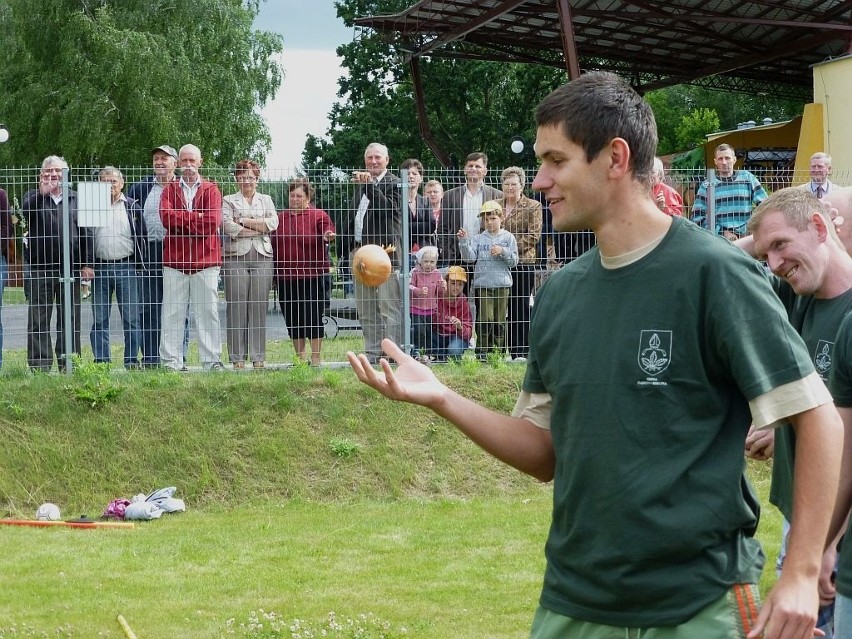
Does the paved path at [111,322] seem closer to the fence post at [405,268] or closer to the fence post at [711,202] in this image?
the fence post at [405,268]

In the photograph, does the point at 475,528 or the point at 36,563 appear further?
the point at 475,528

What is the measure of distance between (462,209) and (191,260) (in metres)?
2.71

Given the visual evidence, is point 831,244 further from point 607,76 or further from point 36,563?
point 36,563

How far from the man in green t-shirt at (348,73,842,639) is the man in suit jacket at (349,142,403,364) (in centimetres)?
805

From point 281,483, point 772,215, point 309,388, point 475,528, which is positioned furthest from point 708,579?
point 309,388

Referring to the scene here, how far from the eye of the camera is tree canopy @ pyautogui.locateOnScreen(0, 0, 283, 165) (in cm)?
3356

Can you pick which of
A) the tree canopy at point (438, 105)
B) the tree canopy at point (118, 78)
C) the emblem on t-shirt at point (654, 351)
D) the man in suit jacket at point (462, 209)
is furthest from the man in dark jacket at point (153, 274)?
the tree canopy at point (438, 105)

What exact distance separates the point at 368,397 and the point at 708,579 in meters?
7.82

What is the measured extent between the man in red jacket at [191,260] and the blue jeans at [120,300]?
27 centimetres

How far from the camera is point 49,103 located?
34219mm

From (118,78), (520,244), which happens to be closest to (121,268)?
(520,244)

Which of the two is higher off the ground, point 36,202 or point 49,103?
point 49,103

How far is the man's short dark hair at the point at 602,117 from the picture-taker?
8.84 ft

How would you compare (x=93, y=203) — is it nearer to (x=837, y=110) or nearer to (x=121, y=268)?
(x=121, y=268)
